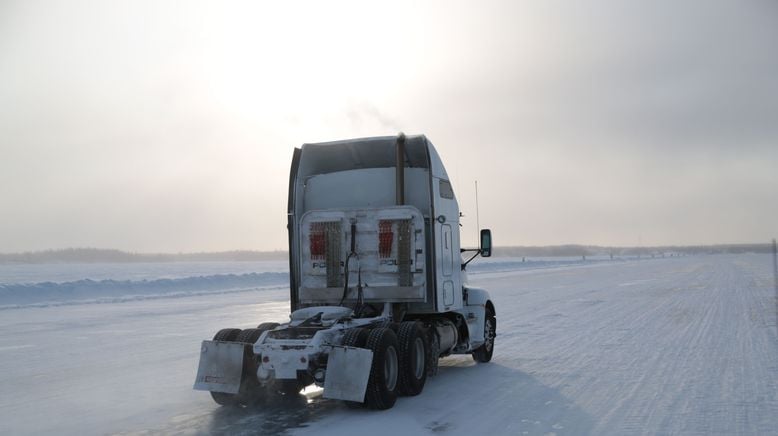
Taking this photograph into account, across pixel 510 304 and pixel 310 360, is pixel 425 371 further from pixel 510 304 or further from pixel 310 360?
pixel 510 304

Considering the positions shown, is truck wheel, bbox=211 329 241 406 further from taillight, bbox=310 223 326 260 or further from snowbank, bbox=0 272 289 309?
snowbank, bbox=0 272 289 309

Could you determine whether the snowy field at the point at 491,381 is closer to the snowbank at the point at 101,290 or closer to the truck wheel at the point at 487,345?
the truck wheel at the point at 487,345

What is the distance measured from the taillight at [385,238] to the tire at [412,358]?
1199 millimetres

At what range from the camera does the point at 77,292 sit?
31.1 m

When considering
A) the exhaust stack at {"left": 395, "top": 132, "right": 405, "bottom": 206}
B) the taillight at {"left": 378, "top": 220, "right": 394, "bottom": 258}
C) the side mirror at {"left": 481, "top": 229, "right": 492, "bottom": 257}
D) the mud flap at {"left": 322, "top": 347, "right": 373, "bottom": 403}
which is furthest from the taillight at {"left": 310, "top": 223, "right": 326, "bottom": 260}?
the side mirror at {"left": 481, "top": 229, "right": 492, "bottom": 257}

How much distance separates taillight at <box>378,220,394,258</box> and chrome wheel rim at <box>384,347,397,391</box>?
1.68 meters

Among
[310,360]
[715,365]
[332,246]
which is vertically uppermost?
[332,246]

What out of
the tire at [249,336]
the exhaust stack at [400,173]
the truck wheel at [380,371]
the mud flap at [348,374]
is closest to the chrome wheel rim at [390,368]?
the truck wheel at [380,371]

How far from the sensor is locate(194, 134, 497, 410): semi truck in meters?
8.10

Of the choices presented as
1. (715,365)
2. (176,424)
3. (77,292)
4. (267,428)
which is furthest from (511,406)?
(77,292)

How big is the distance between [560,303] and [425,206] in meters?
15.2

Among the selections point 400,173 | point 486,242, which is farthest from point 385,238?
point 486,242

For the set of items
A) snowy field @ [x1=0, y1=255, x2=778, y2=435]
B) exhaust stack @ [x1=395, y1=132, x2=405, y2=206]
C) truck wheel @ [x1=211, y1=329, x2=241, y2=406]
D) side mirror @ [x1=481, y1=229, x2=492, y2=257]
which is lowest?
snowy field @ [x1=0, y1=255, x2=778, y2=435]

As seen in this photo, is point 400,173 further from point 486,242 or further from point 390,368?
point 390,368
